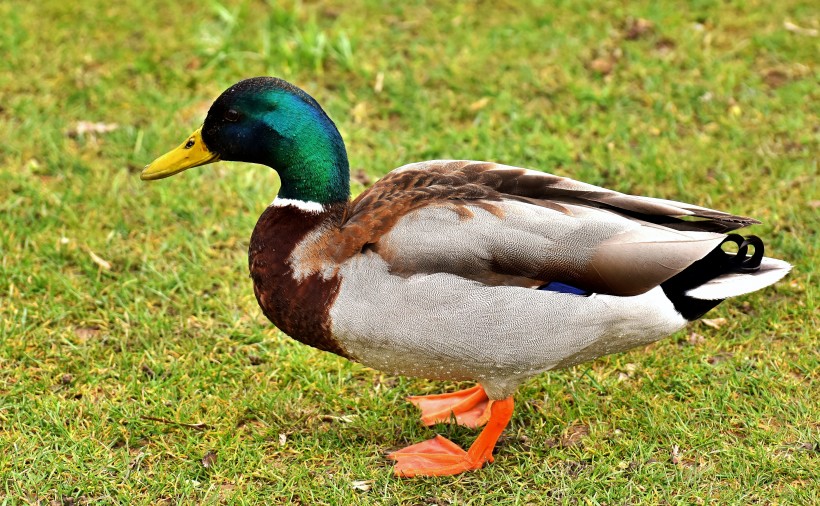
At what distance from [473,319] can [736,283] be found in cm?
97

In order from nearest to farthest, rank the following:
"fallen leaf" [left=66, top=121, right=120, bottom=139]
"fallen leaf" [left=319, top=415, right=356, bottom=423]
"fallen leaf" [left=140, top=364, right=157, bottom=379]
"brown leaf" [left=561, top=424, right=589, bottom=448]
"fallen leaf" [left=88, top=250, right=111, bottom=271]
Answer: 1. "brown leaf" [left=561, top=424, right=589, bottom=448]
2. "fallen leaf" [left=319, top=415, right=356, bottom=423]
3. "fallen leaf" [left=140, top=364, right=157, bottom=379]
4. "fallen leaf" [left=88, top=250, right=111, bottom=271]
5. "fallen leaf" [left=66, top=121, right=120, bottom=139]

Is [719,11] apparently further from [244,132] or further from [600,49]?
[244,132]

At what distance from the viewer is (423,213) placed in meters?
3.42

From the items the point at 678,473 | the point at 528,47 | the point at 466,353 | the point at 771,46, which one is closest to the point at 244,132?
the point at 466,353

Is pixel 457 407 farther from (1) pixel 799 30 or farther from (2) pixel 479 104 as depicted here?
(1) pixel 799 30

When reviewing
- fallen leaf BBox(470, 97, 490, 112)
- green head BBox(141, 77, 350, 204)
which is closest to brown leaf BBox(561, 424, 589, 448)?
green head BBox(141, 77, 350, 204)

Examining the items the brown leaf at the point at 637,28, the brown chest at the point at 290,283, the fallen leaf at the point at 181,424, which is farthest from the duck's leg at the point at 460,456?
the brown leaf at the point at 637,28

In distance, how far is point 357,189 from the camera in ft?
16.8

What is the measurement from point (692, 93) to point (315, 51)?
2258mm

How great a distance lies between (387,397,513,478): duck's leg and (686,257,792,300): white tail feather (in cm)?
80

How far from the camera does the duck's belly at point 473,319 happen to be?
10.8 ft

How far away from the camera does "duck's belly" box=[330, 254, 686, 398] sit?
3299 millimetres

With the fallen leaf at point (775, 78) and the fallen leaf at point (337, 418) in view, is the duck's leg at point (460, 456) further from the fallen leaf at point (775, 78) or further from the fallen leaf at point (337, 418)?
the fallen leaf at point (775, 78)

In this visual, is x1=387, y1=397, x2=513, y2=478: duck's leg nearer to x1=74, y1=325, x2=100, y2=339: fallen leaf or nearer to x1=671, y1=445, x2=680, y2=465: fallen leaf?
x1=671, y1=445, x2=680, y2=465: fallen leaf
